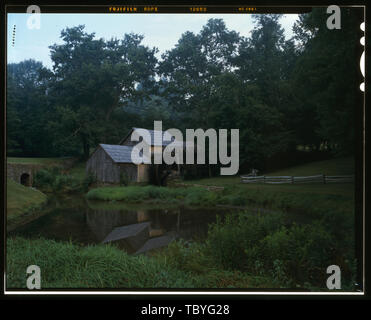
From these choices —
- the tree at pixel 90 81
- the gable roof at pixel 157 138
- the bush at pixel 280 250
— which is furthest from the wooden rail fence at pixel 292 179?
the tree at pixel 90 81

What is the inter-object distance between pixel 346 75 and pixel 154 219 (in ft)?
10.6

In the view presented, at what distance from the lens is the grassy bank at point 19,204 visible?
296cm

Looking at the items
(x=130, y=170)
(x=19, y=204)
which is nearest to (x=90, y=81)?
(x=130, y=170)

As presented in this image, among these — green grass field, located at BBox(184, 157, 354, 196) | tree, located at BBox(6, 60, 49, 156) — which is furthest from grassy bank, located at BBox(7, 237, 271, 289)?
tree, located at BBox(6, 60, 49, 156)

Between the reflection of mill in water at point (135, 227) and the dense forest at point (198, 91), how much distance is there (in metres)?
1.02

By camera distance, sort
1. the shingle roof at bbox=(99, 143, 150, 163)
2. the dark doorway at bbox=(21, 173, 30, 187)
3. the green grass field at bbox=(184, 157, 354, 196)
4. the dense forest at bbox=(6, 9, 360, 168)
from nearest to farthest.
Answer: the green grass field at bbox=(184, 157, 354, 196) < the dense forest at bbox=(6, 9, 360, 168) < the dark doorway at bbox=(21, 173, 30, 187) < the shingle roof at bbox=(99, 143, 150, 163)

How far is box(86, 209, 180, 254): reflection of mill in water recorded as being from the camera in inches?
121

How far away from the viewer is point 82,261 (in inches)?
115

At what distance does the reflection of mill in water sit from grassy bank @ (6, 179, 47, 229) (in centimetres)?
74

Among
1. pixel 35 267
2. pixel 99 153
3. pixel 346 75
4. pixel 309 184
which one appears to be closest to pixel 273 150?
pixel 309 184

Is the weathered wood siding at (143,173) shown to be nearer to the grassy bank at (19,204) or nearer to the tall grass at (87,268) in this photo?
the tall grass at (87,268)

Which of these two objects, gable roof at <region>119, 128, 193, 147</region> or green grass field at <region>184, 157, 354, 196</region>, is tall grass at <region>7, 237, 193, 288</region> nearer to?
green grass field at <region>184, 157, 354, 196</region>

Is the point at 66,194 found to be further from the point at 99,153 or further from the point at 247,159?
the point at 247,159

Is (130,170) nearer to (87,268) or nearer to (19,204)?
(87,268)
